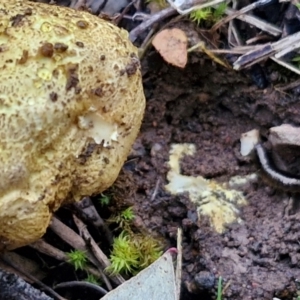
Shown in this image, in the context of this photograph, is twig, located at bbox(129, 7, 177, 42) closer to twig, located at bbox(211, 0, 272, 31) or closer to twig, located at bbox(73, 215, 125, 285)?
twig, located at bbox(211, 0, 272, 31)

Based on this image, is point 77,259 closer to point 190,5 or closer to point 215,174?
point 215,174

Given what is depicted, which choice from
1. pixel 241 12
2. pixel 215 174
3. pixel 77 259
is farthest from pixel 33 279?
pixel 241 12

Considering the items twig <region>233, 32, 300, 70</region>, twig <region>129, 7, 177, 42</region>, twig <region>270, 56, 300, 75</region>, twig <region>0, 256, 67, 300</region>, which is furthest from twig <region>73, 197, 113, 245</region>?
twig <region>270, 56, 300, 75</region>

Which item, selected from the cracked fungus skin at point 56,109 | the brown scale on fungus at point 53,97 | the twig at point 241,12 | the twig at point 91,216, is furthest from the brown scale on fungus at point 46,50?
the twig at point 241,12

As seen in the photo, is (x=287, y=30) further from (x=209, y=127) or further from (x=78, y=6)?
(x=78, y=6)

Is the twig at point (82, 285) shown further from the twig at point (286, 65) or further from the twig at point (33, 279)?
the twig at point (286, 65)

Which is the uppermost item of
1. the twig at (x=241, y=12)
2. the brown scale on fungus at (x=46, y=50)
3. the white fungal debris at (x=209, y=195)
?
the brown scale on fungus at (x=46, y=50)
